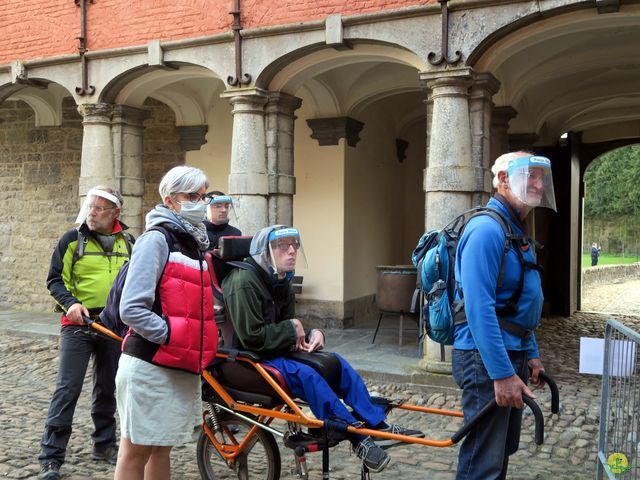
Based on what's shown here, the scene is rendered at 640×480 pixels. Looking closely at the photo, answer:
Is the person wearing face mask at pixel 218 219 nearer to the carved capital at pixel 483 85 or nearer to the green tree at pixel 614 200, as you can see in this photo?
the carved capital at pixel 483 85

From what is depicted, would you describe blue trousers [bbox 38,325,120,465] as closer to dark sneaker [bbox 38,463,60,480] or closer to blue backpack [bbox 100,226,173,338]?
dark sneaker [bbox 38,463,60,480]

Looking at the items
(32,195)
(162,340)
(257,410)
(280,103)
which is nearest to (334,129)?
(280,103)

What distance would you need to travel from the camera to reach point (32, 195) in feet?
41.1

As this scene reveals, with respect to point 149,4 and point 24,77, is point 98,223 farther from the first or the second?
point 24,77

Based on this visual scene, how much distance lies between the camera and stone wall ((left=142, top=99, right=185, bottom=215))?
38.4ft

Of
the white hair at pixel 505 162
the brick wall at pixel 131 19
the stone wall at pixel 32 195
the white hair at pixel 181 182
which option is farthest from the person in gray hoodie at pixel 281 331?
the stone wall at pixel 32 195

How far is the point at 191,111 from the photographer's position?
11.4 metres

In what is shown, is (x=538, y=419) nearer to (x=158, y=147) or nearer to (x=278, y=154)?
(x=278, y=154)

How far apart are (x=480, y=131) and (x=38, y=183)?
8.41 meters

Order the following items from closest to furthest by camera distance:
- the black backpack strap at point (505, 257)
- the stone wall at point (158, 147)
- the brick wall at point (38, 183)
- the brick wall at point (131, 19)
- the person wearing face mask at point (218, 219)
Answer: the black backpack strap at point (505, 257)
the person wearing face mask at point (218, 219)
the brick wall at point (131, 19)
the stone wall at point (158, 147)
the brick wall at point (38, 183)

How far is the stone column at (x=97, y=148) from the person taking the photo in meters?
9.52

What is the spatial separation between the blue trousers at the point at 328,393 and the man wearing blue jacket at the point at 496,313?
61 cm

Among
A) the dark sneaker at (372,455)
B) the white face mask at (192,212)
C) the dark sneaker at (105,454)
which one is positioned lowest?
the dark sneaker at (105,454)

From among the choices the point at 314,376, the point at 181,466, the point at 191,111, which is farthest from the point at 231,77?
the point at 314,376
